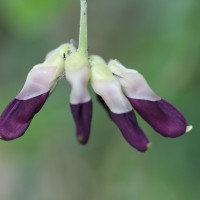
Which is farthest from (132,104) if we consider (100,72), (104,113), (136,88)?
(104,113)

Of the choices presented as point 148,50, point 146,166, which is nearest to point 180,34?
point 148,50

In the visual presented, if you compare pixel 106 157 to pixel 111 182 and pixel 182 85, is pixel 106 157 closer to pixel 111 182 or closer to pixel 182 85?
pixel 111 182

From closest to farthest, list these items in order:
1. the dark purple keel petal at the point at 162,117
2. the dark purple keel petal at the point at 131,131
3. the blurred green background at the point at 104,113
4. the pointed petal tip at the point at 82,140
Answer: the pointed petal tip at the point at 82,140
the dark purple keel petal at the point at 131,131
the dark purple keel petal at the point at 162,117
the blurred green background at the point at 104,113

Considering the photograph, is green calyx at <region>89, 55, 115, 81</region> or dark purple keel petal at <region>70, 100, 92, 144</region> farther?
green calyx at <region>89, 55, 115, 81</region>

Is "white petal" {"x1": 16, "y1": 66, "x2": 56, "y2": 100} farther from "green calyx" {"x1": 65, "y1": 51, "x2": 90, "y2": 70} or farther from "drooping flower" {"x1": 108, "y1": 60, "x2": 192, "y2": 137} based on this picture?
"drooping flower" {"x1": 108, "y1": 60, "x2": 192, "y2": 137}

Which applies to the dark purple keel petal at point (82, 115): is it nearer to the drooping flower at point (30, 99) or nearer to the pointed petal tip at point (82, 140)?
the pointed petal tip at point (82, 140)

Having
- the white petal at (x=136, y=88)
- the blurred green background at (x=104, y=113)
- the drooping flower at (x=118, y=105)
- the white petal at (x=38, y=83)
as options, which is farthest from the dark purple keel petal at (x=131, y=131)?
the blurred green background at (x=104, y=113)

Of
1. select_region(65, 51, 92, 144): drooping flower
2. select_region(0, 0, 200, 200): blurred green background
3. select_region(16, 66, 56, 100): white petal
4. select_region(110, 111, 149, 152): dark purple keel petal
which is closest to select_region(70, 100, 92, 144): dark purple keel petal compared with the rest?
select_region(65, 51, 92, 144): drooping flower
